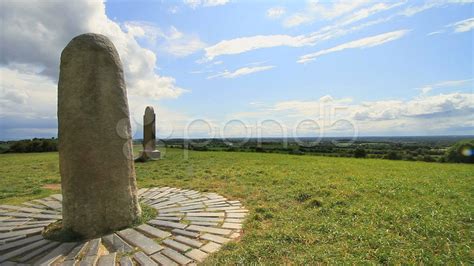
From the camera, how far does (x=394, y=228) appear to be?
177 inches

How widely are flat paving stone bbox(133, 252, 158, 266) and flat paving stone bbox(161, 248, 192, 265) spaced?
0.69ft

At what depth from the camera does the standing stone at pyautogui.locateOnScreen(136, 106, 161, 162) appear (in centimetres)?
1647

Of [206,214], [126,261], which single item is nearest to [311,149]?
[206,214]

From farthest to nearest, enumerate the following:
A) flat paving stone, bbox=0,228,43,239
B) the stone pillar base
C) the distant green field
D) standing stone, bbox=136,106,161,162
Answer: standing stone, bbox=136,106,161,162 → the stone pillar base → flat paving stone, bbox=0,228,43,239 → the distant green field

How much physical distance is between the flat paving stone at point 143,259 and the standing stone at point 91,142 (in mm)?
1088

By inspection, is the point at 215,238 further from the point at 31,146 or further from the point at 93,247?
the point at 31,146

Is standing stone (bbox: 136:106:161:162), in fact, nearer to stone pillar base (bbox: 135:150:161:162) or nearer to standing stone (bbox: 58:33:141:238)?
stone pillar base (bbox: 135:150:161:162)

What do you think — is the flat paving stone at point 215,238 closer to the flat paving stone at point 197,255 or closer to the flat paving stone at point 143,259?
the flat paving stone at point 197,255

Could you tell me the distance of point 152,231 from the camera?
430 cm

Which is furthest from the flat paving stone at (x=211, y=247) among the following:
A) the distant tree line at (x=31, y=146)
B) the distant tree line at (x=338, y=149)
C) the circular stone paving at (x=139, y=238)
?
the distant tree line at (x=31, y=146)

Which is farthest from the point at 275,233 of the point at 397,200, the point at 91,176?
the point at 397,200

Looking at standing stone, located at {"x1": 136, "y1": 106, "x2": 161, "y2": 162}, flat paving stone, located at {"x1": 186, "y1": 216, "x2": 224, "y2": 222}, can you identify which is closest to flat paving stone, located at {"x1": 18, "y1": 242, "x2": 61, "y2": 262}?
flat paving stone, located at {"x1": 186, "y1": 216, "x2": 224, "y2": 222}

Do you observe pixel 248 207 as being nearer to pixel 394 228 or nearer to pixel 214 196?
pixel 214 196

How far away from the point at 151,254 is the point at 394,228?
378cm
